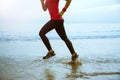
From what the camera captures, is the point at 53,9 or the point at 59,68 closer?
the point at 59,68

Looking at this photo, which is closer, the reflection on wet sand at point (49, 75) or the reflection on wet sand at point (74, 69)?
the reflection on wet sand at point (49, 75)

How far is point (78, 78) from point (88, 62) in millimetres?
1822

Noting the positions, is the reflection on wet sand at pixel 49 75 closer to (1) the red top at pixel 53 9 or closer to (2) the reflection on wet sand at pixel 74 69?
(2) the reflection on wet sand at pixel 74 69

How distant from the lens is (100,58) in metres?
7.53

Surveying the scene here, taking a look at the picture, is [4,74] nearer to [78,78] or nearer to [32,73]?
[32,73]

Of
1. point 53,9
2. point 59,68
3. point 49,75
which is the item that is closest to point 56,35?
point 53,9

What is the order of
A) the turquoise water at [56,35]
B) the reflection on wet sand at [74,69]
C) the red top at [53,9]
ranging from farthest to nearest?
the turquoise water at [56,35] < the red top at [53,9] < the reflection on wet sand at [74,69]

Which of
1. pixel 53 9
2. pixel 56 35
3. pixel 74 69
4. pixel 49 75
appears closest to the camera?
pixel 49 75

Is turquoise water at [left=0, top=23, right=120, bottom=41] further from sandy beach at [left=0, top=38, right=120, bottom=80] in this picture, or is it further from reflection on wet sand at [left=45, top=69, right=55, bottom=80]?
reflection on wet sand at [left=45, top=69, right=55, bottom=80]

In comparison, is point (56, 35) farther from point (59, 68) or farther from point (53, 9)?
point (59, 68)

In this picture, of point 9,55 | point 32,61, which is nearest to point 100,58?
point 32,61

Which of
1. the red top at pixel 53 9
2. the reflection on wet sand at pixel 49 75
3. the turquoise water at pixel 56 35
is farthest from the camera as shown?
the turquoise water at pixel 56 35

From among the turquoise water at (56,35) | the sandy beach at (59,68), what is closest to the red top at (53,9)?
the sandy beach at (59,68)

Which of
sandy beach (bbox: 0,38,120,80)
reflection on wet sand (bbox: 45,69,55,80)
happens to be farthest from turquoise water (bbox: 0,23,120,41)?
reflection on wet sand (bbox: 45,69,55,80)
